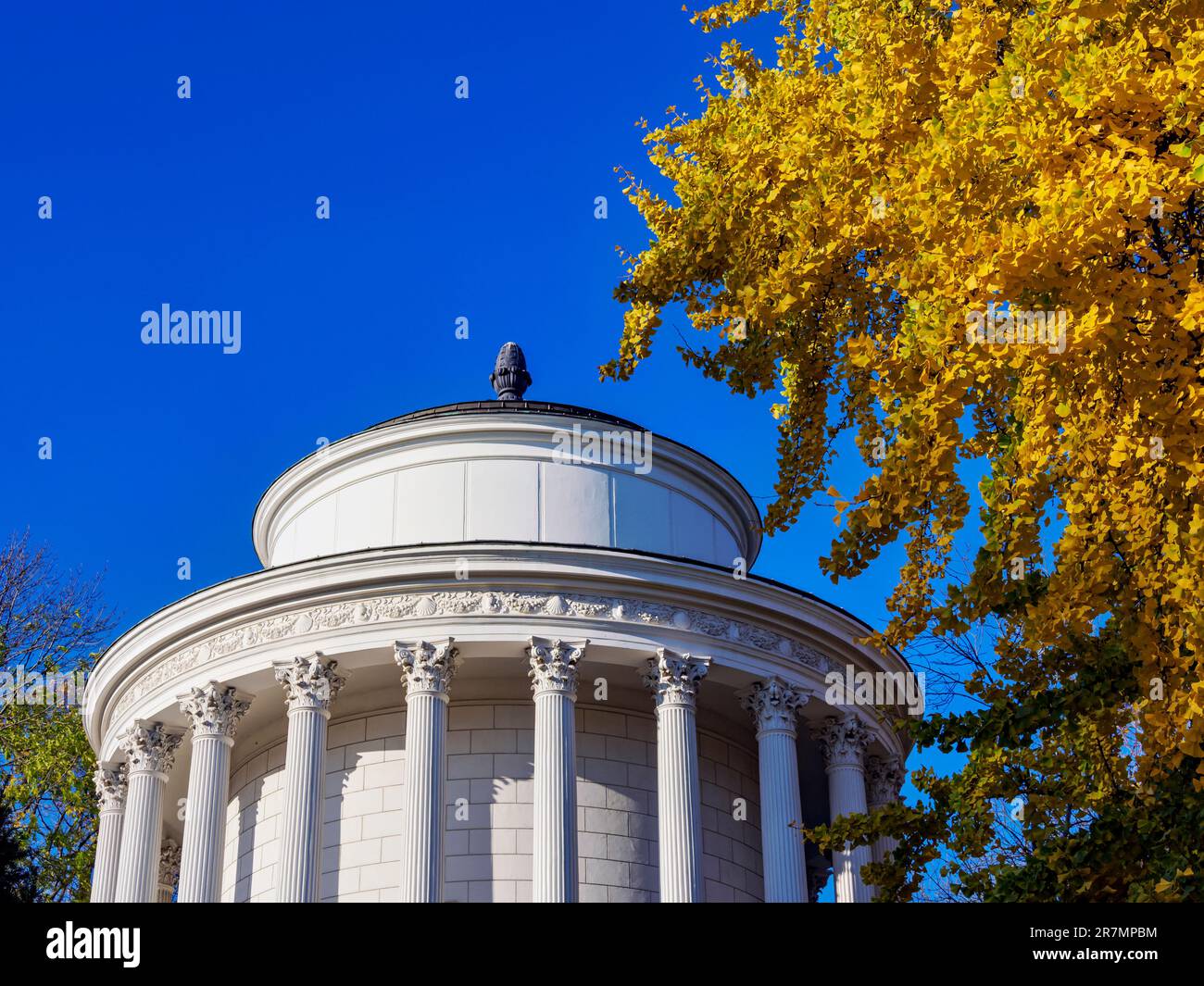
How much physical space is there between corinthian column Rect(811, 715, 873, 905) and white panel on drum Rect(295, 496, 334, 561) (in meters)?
11.6

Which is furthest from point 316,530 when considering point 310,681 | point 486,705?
point 486,705

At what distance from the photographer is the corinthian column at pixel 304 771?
28.5 metres

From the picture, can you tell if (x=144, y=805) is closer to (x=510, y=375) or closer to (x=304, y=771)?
(x=304, y=771)

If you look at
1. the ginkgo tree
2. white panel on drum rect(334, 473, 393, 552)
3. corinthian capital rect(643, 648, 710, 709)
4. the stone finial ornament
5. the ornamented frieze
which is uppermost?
the stone finial ornament

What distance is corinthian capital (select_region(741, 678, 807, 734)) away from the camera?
3102cm

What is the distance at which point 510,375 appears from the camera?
3775 cm

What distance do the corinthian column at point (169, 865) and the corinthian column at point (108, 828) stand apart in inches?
101

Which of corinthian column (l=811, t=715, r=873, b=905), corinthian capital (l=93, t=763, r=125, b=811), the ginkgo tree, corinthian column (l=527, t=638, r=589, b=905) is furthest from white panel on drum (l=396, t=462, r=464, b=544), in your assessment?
the ginkgo tree

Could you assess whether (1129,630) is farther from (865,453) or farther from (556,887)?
(556,887)

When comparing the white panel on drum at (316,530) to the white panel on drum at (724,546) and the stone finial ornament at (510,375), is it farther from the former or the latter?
the white panel on drum at (724,546)

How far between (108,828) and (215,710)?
538cm

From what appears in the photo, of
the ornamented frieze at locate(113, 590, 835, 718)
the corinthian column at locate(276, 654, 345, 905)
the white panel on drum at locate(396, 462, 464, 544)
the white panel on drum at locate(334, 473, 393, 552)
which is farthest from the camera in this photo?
the white panel on drum at locate(334, 473, 393, 552)

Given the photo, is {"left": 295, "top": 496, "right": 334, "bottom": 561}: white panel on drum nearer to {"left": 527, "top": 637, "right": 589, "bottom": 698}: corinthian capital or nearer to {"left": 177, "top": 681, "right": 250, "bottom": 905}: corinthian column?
{"left": 177, "top": 681, "right": 250, "bottom": 905}: corinthian column
